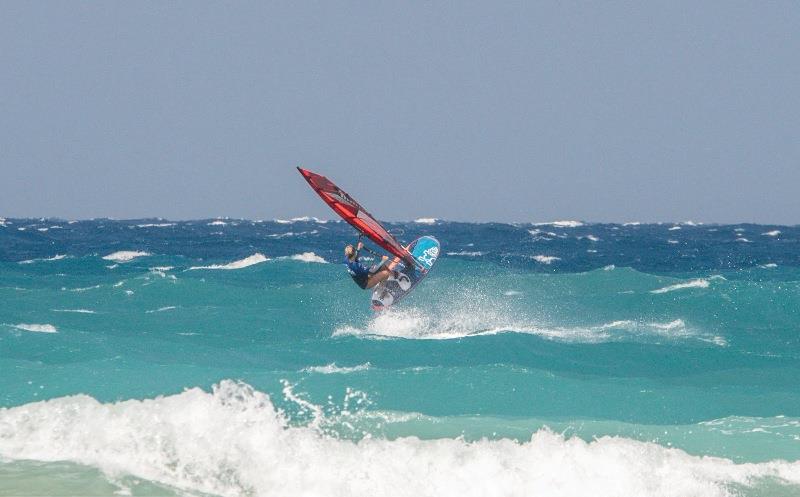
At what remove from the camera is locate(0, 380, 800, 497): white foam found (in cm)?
1067

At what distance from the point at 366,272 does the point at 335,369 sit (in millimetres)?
4400

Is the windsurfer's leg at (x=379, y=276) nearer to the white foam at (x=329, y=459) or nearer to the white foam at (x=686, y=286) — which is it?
the white foam at (x=329, y=459)

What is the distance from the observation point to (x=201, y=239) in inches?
2098

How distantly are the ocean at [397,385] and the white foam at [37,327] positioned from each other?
10cm

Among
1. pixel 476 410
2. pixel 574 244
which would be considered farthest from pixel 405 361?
pixel 574 244

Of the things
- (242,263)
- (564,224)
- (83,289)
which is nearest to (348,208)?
(83,289)

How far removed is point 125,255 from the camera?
4119cm

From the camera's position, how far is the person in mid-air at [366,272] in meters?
19.7

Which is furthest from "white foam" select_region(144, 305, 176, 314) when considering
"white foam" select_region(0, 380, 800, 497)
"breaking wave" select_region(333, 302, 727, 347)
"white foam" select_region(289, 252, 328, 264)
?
"white foam" select_region(289, 252, 328, 264)

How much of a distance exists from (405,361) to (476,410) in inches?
187

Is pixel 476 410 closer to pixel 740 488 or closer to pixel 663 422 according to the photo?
pixel 663 422

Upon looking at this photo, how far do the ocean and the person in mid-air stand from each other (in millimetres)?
1436

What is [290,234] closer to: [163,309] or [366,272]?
[163,309]

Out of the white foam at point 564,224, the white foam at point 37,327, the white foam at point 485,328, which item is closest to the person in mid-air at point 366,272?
the white foam at point 485,328
